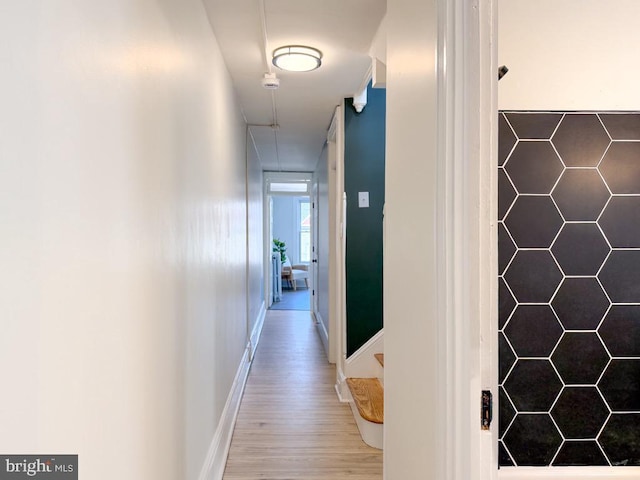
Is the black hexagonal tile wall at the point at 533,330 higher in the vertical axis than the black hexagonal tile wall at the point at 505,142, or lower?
lower

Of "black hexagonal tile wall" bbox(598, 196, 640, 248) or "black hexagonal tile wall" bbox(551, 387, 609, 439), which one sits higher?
"black hexagonal tile wall" bbox(598, 196, 640, 248)

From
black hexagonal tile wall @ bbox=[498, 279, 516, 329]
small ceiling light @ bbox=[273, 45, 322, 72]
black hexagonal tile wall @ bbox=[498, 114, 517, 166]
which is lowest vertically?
black hexagonal tile wall @ bbox=[498, 279, 516, 329]

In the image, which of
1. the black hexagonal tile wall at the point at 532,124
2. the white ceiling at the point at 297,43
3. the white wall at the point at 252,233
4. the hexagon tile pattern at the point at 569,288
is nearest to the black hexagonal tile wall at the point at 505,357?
the hexagon tile pattern at the point at 569,288

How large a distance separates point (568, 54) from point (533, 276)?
2.51 ft

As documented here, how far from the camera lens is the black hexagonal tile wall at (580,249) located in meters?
1.33

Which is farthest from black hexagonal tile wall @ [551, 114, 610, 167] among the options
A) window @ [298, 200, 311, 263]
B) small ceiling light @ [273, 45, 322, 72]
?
window @ [298, 200, 311, 263]

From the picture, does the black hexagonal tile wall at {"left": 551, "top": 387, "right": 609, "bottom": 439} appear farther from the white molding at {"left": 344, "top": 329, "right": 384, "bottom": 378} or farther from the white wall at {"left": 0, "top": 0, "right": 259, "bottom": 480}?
the white molding at {"left": 344, "top": 329, "right": 384, "bottom": 378}

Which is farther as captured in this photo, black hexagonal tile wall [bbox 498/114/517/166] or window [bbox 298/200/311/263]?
window [bbox 298/200/311/263]

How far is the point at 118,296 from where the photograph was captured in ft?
2.87

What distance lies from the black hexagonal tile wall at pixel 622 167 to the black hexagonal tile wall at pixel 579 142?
1.5 inches

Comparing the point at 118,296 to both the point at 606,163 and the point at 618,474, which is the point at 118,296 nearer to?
the point at 606,163

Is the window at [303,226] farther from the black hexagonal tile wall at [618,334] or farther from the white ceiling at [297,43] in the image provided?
the black hexagonal tile wall at [618,334]

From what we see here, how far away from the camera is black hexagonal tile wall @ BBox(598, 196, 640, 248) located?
52.4 inches

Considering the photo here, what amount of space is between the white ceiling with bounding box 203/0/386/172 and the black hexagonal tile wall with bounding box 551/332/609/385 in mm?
1585
